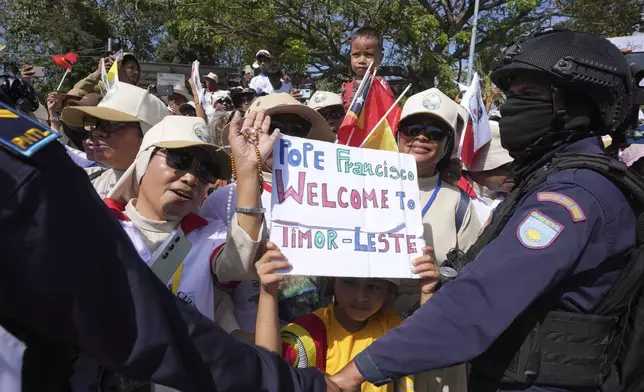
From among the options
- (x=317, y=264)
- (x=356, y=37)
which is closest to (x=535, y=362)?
(x=317, y=264)

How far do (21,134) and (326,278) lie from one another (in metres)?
2.10

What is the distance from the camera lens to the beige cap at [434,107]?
119 inches

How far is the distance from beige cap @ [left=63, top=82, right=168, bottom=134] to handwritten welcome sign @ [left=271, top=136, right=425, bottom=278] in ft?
4.24

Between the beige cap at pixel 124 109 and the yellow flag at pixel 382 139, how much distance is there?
4.71ft

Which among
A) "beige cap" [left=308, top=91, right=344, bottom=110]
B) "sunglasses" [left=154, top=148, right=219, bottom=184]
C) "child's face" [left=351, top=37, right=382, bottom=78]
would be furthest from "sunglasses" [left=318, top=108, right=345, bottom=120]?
"sunglasses" [left=154, top=148, right=219, bottom=184]

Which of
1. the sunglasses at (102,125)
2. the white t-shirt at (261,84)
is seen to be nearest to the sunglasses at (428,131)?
the sunglasses at (102,125)

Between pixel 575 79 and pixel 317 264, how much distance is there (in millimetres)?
1318

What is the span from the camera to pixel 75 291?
1.01 metres

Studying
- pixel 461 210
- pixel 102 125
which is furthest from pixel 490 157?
pixel 102 125

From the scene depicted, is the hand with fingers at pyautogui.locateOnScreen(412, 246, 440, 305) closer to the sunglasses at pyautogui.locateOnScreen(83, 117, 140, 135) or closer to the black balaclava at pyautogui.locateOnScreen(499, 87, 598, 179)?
the black balaclava at pyautogui.locateOnScreen(499, 87, 598, 179)

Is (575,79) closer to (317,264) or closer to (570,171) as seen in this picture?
(570,171)

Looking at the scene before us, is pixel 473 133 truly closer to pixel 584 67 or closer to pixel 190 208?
pixel 584 67

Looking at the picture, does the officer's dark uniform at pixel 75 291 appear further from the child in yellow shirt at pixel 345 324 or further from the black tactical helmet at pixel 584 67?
the black tactical helmet at pixel 584 67

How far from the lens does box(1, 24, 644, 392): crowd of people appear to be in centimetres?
183
